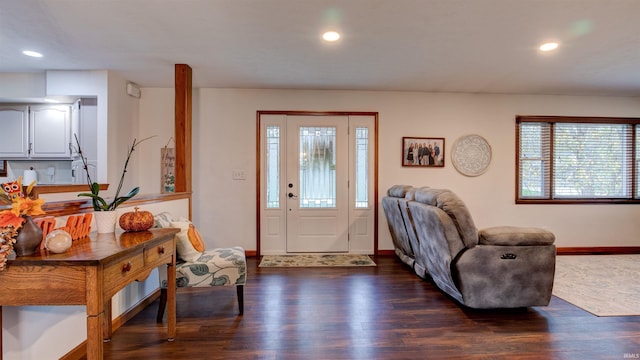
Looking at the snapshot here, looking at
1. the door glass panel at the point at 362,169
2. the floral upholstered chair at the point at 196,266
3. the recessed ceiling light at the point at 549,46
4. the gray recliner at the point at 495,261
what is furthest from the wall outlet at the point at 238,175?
the recessed ceiling light at the point at 549,46

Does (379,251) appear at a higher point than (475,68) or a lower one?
lower

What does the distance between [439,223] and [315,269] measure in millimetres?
1832

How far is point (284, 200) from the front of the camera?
14.9 ft

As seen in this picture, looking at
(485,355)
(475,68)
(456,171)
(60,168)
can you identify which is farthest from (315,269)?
(60,168)

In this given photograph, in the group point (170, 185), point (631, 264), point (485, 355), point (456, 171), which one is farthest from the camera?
point (456, 171)

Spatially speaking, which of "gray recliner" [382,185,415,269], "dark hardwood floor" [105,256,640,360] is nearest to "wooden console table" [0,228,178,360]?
"dark hardwood floor" [105,256,640,360]

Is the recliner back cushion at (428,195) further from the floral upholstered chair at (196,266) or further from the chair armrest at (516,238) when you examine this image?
the floral upholstered chair at (196,266)

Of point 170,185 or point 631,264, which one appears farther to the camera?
point 170,185

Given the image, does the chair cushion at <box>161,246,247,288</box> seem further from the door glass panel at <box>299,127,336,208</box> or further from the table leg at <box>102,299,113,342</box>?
the door glass panel at <box>299,127,336,208</box>

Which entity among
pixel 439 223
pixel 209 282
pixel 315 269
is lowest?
pixel 315 269

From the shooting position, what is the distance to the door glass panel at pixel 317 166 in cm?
456

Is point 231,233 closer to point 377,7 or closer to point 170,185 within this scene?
point 170,185

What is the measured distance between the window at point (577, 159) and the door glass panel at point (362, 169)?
7.67ft

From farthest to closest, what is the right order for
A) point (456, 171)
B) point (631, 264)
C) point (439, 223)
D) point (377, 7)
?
1. point (456, 171)
2. point (631, 264)
3. point (439, 223)
4. point (377, 7)
